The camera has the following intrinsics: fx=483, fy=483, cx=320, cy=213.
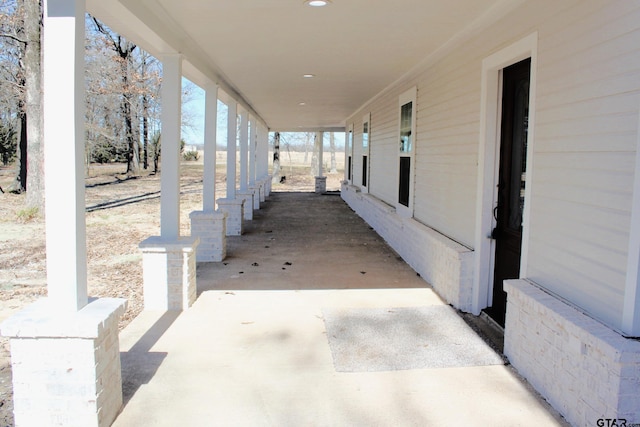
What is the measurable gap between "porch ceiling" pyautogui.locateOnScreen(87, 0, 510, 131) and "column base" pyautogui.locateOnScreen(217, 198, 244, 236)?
2.21 metres

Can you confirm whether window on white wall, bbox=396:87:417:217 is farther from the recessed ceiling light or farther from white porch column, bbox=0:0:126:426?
white porch column, bbox=0:0:126:426

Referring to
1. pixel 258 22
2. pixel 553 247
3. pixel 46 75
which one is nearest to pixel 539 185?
pixel 553 247

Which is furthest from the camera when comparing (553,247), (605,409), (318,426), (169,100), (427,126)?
(427,126)

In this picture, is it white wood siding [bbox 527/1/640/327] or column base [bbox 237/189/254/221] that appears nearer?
white wood siding [bbox 527/1/640/327]

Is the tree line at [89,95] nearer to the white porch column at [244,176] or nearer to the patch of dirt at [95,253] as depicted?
the patch of dirt at [95,253]

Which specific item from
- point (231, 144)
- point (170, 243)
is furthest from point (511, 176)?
point (231, 144)

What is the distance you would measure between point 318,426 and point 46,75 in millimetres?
2295

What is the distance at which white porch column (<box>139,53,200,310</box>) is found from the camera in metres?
4.43

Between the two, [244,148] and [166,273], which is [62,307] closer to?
[166,273]

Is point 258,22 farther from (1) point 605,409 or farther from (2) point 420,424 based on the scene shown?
(1) point 605,409

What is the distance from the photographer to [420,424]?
2.63 meters

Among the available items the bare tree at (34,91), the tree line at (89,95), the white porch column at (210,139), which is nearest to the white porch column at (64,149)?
the white porch column at (210,139)

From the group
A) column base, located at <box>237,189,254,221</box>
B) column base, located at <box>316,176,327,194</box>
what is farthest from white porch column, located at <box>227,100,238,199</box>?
column base, located at <box>316,176,327,194</box>

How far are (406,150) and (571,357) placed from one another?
5169mm
